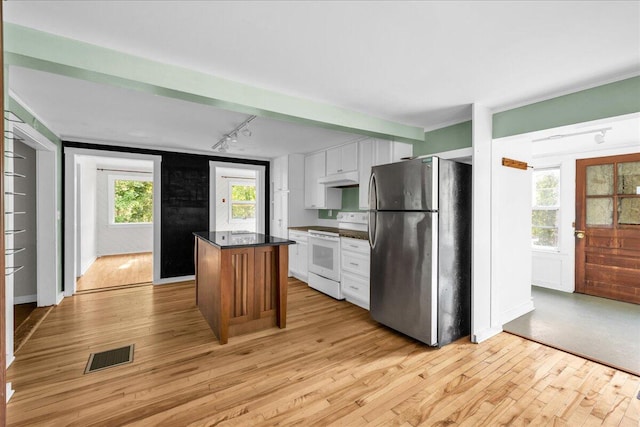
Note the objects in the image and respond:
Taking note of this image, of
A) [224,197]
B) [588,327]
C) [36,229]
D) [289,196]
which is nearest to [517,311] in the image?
[588,327]

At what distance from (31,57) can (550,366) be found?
13.6ft

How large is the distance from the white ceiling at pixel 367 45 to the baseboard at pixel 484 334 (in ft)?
7.19

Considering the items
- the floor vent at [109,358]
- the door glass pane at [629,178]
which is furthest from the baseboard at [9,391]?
the door glass pane at [629,178]

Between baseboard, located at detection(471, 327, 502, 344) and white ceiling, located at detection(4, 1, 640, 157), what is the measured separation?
219 centimetres

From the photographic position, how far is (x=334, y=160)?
4.73 meters

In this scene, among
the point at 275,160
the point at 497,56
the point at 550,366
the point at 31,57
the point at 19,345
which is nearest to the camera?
the point at 31,57

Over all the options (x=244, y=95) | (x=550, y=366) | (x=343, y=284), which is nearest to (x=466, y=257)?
(x=550, y=366)

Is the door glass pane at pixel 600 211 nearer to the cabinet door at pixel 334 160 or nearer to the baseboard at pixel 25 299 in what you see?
the cabinet door at pixel 334 160

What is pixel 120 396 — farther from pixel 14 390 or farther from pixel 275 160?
pixel 275 160

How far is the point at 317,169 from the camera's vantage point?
514 cm

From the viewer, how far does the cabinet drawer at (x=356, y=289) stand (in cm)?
362

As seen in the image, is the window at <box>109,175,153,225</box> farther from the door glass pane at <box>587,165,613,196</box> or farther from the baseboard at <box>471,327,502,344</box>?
the door glass pane at <box>587,165,613,196</box>

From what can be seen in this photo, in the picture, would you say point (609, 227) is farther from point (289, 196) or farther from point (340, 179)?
point (289, 196)

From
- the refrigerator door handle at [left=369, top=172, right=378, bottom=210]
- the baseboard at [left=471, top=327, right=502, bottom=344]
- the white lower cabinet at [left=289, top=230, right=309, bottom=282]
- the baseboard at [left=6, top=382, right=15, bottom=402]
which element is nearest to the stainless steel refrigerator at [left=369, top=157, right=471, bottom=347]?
the refrigerator door handle at [left=369, top=172, right=378, bottom=210]
